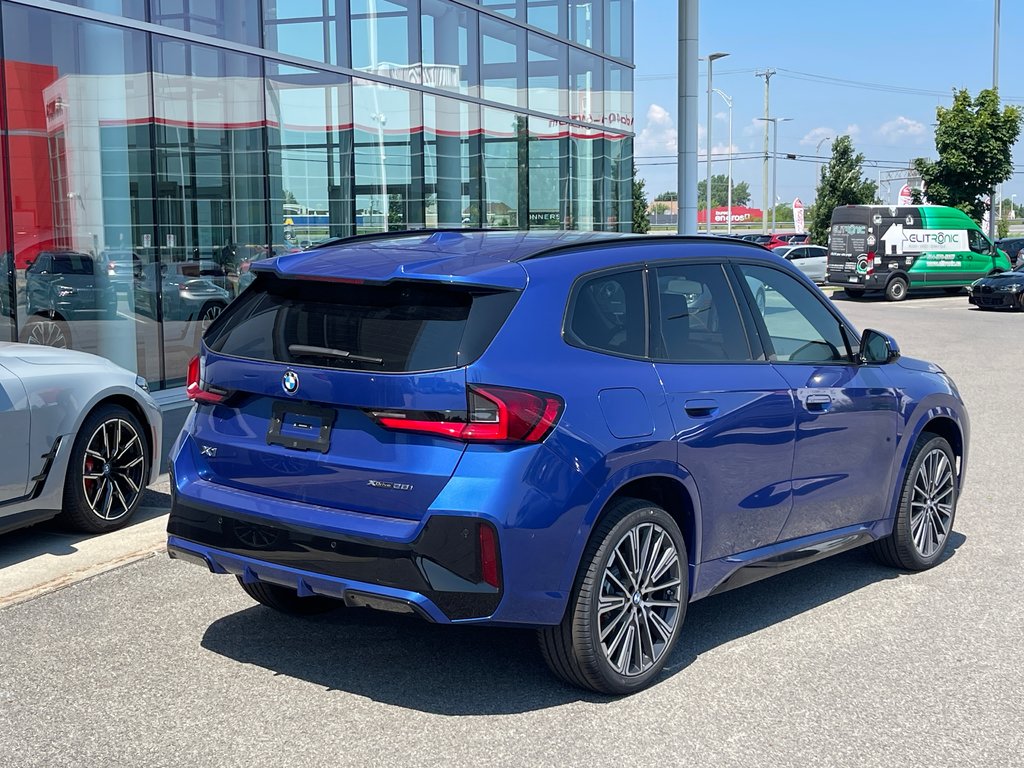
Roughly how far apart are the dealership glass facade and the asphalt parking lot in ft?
24.2

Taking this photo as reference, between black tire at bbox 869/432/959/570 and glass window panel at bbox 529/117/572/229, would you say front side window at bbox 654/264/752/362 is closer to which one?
black tire at bbox 869/432/959/570

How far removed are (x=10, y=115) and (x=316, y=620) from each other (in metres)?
8.60

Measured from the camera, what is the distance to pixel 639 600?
15.0 feet

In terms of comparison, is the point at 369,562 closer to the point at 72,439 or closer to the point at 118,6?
the point at 72,439

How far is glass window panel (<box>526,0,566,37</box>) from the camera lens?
21672 mm

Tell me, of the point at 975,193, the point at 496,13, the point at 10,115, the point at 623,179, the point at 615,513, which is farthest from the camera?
the point at 975,193

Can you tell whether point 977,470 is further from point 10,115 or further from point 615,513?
point 10,115

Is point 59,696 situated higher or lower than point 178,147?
lower

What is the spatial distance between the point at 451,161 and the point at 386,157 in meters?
1.85

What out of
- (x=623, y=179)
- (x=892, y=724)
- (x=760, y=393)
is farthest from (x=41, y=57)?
(x=623, y=179)

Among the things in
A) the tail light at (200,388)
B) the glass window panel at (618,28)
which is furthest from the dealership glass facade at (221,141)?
the tail light at (200,388)

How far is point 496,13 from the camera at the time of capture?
67.8 ft

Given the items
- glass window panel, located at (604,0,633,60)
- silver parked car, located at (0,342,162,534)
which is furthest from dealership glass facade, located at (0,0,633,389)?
silver parked car, located at (0,342,162,534)

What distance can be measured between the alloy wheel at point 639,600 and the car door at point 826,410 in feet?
2.85
